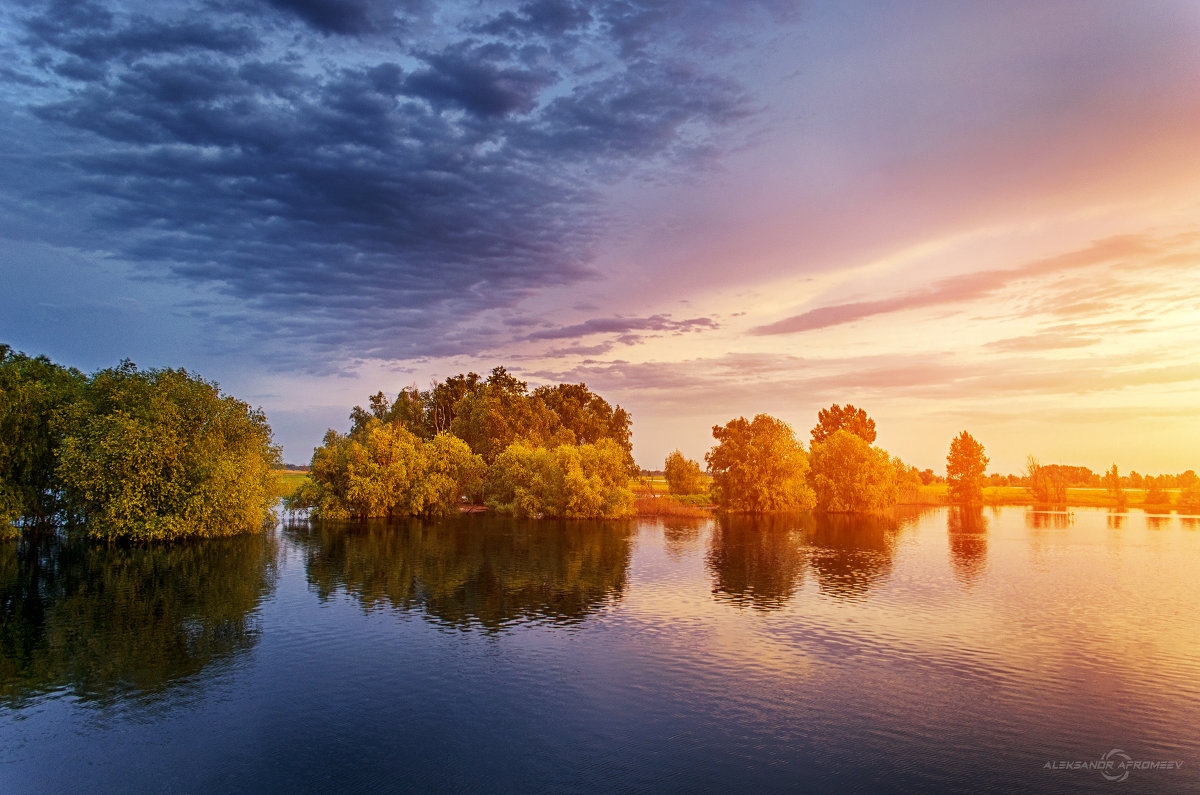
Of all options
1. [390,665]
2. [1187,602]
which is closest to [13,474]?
[390,665]

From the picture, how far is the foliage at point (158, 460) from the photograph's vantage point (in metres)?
66.9

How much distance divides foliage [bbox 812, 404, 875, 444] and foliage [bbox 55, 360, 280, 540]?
15458 centimetres

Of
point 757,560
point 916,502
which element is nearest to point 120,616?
point 757,560

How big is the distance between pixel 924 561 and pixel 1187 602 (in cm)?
2241

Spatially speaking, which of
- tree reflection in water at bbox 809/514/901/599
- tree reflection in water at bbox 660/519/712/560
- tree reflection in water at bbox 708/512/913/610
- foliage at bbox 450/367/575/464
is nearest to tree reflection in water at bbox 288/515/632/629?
tree reflection in water at bbox 660/519/712/560

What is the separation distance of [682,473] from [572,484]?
64978mm

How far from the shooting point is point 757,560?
225 ft

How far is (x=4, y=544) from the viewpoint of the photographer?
223ft

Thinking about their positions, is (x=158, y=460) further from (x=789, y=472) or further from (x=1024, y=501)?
(x=1024, y=501)

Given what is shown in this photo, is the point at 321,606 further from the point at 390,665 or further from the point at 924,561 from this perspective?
the point at 924,561

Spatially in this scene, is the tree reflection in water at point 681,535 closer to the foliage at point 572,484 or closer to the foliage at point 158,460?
the foliage at point 572,484

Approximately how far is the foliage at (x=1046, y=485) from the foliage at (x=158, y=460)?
18680 cm

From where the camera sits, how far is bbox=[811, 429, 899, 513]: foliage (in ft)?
452

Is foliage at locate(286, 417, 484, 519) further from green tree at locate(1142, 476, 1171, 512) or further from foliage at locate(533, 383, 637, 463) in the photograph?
green tree at locate(1142, 476, 1171, 512)
